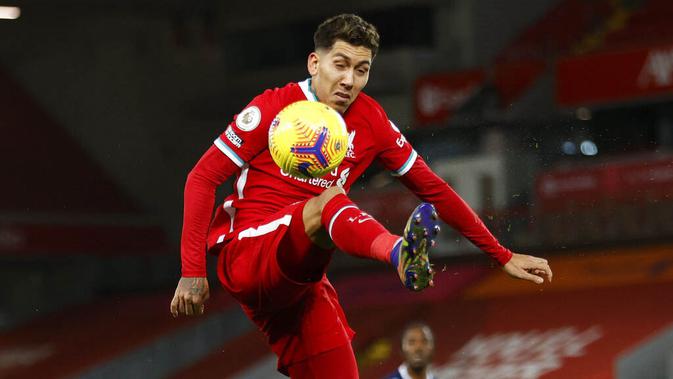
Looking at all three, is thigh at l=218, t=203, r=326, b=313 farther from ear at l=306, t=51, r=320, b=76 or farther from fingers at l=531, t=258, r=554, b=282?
Answer: fingers at l=531, t=258, r=554, b=282

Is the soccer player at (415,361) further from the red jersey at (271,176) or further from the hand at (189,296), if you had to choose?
the hand at (189,296)

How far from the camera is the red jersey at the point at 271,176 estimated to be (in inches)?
178

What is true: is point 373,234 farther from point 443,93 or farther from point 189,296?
point 443,93

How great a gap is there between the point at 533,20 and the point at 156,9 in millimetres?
4974

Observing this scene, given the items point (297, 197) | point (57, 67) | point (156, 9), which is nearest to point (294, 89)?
point (297, 197)

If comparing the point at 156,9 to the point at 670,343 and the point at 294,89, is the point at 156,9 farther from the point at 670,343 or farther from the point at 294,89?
the point at 294,89

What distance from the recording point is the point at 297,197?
182 inches

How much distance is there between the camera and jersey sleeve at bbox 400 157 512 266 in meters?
4.79

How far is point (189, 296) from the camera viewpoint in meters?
4.51

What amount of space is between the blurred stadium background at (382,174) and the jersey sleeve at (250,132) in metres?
5.16

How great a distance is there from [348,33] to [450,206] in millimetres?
841

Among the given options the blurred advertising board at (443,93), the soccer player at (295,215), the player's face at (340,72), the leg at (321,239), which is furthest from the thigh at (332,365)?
the blurred advertising board at (443,93)

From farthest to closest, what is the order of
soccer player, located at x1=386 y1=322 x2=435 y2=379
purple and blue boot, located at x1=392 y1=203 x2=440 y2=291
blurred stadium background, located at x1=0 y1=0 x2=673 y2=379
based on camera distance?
blurred stadium background, located at x1=0 y1=0 x2=673 y2=379 < soccer player, located at x1=386 y1=322 x2=435 y2=379 < purple and blue boot, located at x1=392 y1=203 x2=440 y2=291

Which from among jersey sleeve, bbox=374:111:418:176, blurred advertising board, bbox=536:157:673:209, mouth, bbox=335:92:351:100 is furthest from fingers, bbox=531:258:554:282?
blurred advertising board, bbox=536:157:673:209
